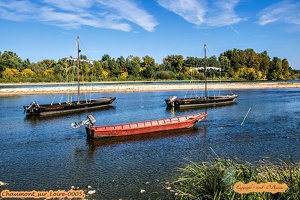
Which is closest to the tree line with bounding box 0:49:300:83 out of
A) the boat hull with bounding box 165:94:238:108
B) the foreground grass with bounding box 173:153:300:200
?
the boat hull with bounding box 165:94:238:108

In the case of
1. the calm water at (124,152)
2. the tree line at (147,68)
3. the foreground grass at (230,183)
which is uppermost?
the tree line at (147,68)

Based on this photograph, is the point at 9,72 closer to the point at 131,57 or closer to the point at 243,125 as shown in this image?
the point at 131,57

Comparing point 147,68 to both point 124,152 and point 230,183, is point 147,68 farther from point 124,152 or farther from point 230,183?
point 230,183

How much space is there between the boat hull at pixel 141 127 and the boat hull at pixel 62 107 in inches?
818

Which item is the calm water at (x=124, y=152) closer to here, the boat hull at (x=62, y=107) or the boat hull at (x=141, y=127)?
the boat hull at (x=141, y=127)

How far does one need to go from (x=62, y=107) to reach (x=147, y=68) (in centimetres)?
10314

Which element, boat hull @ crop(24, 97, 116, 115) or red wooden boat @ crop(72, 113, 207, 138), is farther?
boat hull @ crop(24, 97, 116, 115)

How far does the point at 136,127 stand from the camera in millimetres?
27812

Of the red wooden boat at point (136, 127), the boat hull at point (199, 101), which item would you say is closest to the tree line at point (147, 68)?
the boat hull at point (199, 101)

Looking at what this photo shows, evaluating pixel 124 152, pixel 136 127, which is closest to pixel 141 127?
pixel 136 127

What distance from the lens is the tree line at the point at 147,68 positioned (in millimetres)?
131875

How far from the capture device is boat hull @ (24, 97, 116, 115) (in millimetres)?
44656

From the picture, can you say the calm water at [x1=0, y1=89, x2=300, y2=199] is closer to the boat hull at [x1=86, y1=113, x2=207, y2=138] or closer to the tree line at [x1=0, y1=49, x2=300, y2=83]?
the boat hull at [x1=86, y1=113, x2=207, y2=138]

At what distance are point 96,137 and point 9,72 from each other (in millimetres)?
117065
